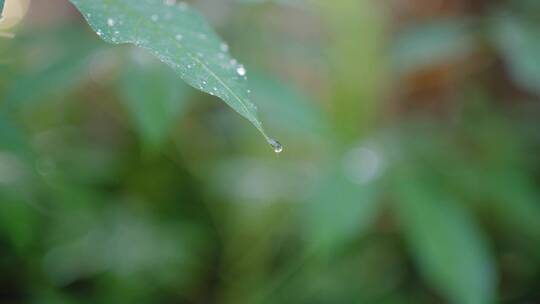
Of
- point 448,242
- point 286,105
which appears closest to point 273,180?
point 286,105

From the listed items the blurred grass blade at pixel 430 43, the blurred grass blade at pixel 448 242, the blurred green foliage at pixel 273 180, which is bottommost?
the blurred grass blade at pixel 448 242

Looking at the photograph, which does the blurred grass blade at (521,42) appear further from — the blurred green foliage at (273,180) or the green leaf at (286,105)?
the green leaf at (286,105)

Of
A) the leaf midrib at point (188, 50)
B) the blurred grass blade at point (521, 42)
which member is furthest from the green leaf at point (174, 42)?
the blurred grass blade at point (521, 42)

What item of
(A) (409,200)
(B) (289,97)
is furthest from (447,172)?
(B) (289,97)

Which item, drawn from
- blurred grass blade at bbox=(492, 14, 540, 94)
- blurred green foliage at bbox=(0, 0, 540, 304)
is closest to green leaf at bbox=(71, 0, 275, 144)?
blurred green foliage at bbox=(0, 0, 540, 304)

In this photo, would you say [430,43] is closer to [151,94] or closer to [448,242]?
[448,242]

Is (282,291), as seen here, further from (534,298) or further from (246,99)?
(246,99)

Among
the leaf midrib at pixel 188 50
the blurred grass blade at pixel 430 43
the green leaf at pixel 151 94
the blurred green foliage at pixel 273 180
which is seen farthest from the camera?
the blurred grass blade at pixel 430 43

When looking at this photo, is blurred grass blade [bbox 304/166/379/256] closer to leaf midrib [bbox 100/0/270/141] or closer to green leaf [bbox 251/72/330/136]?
green leaf [bbox 251/72/330/136]
